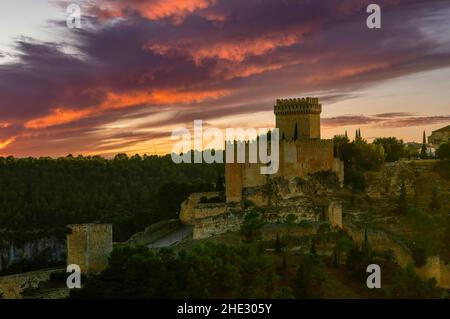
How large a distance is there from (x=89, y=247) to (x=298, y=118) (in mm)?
14352

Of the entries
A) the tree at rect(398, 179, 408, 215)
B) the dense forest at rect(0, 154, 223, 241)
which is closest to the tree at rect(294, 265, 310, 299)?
the tree at rect(398, 179, 408, 215)

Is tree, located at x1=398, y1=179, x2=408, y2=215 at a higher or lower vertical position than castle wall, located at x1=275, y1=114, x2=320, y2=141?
lower

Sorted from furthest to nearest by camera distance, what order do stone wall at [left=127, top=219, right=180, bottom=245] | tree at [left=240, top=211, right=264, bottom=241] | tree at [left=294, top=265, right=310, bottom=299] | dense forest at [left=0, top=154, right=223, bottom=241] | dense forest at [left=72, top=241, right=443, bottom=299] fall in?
dense forest at [left=0, top=154, right=223, bottom=241], stone wall at [left=127, top=219, right=180, bottom=245], tree at [left=240, top=211, right=264, bottom=241], tree at [left=294, top=265, right=310, bottom=299], dense forest at [left=72, top=241, right=443, bottom=299]

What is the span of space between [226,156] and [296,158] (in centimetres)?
327

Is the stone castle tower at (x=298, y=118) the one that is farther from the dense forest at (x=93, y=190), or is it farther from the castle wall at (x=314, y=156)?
the dense forest at (x=93, y=190)

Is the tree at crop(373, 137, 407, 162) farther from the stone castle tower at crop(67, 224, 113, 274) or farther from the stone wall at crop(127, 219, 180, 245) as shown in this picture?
the stone castle tower at crop(67, 224, 113, 274)

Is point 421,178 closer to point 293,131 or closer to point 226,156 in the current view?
point 293,131

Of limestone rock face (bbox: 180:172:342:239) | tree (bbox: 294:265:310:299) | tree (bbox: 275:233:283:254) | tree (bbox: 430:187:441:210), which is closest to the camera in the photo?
tree (bbox: 294:265:310:299)

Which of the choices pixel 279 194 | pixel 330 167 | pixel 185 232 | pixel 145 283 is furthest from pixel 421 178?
pixel 145 283

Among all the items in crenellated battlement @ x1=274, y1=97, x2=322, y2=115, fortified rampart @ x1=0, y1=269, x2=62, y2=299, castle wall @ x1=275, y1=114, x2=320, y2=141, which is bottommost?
fortified rampart @ x1=0, y1=269, x2=62, y2=299

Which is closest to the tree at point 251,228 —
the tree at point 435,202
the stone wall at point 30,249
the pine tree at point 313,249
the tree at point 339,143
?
the pine tree at point 313,249

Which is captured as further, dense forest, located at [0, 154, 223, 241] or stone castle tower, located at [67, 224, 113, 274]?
dense forest, located at [0, 154, 223, 241]

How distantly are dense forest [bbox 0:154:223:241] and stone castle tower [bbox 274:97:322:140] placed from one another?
6.02 meters

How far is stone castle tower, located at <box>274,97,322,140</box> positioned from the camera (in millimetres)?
37594
